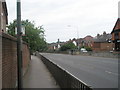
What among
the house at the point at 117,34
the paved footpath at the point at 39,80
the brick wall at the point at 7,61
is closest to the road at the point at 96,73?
the paved footpath at the point at 39,80

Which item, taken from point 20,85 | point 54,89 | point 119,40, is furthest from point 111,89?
point 119,40

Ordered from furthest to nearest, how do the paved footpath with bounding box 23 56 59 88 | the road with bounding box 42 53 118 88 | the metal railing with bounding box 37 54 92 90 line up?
the road with bounding box 42 53 118 88 → the paved footpath with bounding box 23 56 59 88 → the metal railing with bounding box 37 54 92 90

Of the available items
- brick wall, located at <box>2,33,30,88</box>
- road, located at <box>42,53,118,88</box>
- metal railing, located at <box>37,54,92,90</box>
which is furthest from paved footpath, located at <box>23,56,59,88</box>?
brick wall, located at <box>2,33,30,88</box>

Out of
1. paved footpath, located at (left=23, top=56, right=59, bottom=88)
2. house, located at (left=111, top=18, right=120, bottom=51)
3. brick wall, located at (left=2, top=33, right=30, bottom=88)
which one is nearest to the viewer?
brick wall, located at (left=2, top=33, right=30, bottom=88)

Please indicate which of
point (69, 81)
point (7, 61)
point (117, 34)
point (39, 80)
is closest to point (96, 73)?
point (39, 80)

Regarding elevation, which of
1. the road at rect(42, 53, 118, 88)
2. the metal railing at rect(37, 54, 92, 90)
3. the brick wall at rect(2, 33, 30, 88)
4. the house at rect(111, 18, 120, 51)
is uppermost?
the house at rect(111, 18, 120, 51)

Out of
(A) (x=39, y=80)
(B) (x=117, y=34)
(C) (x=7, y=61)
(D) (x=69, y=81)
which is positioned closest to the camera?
(C) (x=7, y=61)

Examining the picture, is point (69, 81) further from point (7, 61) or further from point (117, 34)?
point (117, 34)

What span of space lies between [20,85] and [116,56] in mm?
35826

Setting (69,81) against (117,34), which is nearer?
(69,81)

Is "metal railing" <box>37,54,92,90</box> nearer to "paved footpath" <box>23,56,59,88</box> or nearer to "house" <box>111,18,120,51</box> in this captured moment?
"paved footpath" <box>23,56,59,88</box>

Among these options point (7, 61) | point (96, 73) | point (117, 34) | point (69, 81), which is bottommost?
point (96, 73)

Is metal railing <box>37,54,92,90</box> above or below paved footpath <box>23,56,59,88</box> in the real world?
above

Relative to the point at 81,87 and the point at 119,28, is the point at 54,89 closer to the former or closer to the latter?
the point at 81,87
